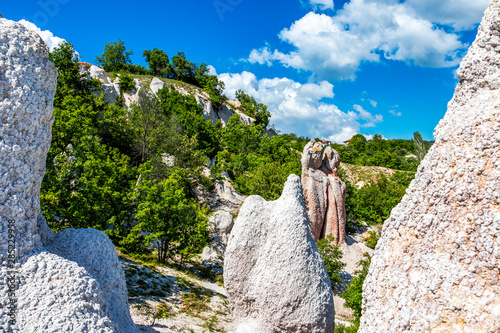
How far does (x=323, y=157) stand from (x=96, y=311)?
15.2m

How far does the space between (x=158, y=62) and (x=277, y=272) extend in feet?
216

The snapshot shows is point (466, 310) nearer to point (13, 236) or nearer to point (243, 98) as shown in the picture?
point (13, 236)

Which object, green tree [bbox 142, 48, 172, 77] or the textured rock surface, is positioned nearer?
the textured rock surface

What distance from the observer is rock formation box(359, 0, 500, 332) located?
2354 millimetres

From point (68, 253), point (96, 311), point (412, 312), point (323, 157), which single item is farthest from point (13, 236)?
point (323, 157)

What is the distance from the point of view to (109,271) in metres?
4.98

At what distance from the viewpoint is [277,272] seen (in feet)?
23.6

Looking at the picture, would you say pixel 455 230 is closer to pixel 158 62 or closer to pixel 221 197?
pixel 221 197

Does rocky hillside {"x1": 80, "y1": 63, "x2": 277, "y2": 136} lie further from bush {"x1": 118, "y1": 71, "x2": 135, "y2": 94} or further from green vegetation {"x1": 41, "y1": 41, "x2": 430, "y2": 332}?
green vegetation {"x1": 41, "y1": 41, "x2": 430, "y2": 332}

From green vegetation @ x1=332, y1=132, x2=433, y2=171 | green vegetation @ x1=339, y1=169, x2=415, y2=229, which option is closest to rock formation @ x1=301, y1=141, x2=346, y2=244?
green vegetation @ x1=339, y1=169, x2=415, y2=229

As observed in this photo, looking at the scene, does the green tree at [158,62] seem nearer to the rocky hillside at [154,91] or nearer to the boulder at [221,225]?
the rocky hillside at [154,91]

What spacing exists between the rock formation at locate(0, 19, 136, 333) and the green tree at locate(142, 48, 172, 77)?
64.9 meters

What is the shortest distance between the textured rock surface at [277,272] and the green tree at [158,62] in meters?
63.2

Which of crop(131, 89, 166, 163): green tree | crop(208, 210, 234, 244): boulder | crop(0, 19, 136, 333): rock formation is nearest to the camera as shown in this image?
crop(0, 19, 136, 333): rock formation
